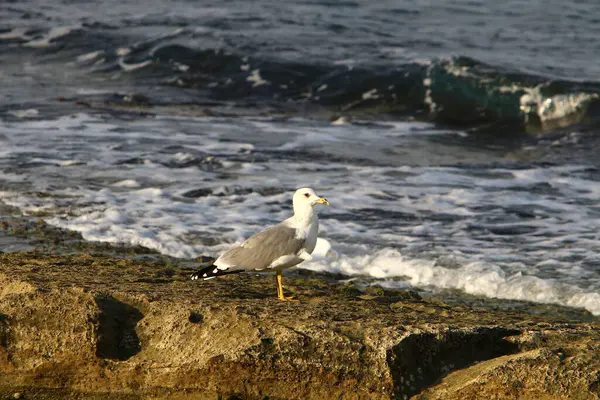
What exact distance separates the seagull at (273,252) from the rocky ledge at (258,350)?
0.38m

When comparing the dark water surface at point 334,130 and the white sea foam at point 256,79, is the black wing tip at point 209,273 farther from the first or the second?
the white sea foam at point 256,79

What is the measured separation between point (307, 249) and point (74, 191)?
416cm

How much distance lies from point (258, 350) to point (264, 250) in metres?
1.14

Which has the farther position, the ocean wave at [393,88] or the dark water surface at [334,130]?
the ocean wave at [393,88]

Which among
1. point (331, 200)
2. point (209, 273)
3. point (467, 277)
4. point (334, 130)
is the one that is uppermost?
point (209, 273)

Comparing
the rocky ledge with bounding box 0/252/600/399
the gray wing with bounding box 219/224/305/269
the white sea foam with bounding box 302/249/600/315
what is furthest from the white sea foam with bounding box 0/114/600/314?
the rocky ledge with bounding box 0/252/600/399

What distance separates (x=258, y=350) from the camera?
160 inches

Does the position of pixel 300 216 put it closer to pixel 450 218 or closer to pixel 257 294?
pixel 257 294

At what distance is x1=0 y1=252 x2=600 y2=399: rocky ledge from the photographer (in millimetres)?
3994

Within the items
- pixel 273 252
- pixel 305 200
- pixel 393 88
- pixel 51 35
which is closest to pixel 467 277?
pixel 305 200

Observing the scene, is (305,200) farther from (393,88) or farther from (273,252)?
(393,88)

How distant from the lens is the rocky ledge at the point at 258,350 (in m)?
3.99

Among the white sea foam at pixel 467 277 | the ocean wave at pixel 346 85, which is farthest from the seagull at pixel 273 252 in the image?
the ocean wave at pixel 346 85

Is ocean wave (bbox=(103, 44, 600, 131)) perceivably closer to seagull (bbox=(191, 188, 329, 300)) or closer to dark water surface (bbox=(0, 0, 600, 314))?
dark water surface (bbox=(0, 0, 600, 314))
